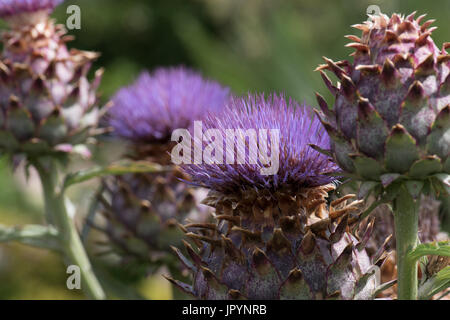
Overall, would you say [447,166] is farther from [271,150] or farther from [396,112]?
[271,150]

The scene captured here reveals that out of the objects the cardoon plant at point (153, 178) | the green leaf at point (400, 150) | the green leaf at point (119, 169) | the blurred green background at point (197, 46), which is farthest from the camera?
the blurred green background at point (197, 46)

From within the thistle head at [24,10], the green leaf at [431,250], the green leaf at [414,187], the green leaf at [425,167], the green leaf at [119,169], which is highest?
the thistle head at [24,10]

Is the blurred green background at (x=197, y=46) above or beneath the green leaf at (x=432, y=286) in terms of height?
above

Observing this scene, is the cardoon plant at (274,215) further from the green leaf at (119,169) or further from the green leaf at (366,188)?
the green leaf at (119,169)

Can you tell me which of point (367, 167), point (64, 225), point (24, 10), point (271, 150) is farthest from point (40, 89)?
point (367, 167)

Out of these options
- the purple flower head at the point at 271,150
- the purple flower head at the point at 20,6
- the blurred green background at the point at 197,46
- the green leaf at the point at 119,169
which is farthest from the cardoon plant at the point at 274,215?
the blurred green background at the point at 197,46
